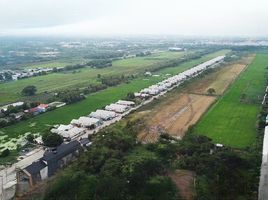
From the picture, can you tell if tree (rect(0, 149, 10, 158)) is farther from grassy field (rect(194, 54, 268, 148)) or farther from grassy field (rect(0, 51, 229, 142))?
grassy field (rect(194, 54, 268, 148))

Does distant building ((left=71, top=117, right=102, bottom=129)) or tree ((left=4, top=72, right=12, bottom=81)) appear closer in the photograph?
distant building ((left=71, top=117, right=102, bottom=129))

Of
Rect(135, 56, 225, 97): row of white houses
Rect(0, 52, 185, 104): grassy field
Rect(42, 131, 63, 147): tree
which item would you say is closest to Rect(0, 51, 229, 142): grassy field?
Rect(135, 56, 225, 97): row of white houses

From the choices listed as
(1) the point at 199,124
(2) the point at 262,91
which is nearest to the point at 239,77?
(2) the point at 262,91

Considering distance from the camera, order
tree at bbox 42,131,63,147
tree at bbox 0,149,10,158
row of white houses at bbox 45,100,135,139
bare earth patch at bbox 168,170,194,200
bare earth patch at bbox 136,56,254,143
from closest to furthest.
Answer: bare earth patch at bbox 168,170,194,200 < tree at bbox 0,149,10,158 < tree at bbox 42,131,63,147 < row of white houses at bbox 45,100,135,139 < bare earth patch at bbox 136,56,254,143

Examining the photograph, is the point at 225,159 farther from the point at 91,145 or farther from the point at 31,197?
the point at 31,197

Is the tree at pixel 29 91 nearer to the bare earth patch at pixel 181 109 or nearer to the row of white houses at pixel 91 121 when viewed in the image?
the row of white houses at pixel 91 121

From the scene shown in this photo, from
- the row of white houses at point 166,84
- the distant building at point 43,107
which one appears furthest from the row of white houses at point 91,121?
the row of white houses at point 166,84

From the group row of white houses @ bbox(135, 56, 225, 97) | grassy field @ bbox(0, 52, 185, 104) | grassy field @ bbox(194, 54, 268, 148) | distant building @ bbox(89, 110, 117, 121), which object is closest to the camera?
grassy field @ bbox(194, 54, 268, 148)

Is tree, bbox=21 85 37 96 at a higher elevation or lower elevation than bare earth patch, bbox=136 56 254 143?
lower
